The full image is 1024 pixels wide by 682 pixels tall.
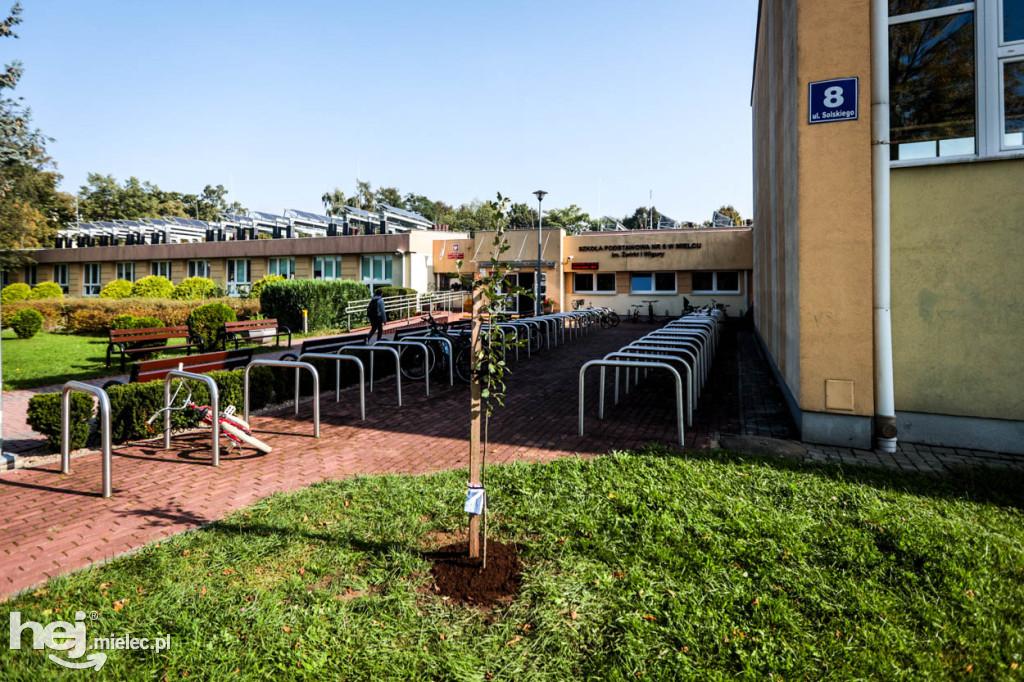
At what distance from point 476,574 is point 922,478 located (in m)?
4.17

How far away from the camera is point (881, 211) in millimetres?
6223

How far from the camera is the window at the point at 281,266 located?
117ft

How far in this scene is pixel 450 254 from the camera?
111ft

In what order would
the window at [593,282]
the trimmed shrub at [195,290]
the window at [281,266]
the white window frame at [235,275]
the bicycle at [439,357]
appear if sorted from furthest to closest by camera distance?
the white window frame at [235,275], the window at [281,266], the window at [593,282], the trimmed shrub at [195,290], the bicycle at [439,357]

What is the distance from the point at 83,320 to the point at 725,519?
2492cm

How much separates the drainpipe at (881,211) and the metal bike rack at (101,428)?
734 centimetres

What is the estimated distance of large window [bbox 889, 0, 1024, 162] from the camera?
6.07 m

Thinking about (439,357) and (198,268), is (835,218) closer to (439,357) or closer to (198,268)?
(439,357)

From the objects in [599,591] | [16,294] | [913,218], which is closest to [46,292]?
[16,294]

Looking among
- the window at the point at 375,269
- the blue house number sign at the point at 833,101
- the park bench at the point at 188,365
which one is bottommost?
the park bench at the point at 188,365

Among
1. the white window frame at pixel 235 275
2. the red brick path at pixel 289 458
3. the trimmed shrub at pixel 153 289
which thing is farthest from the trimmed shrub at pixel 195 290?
Result: the red brick path at pixel 289 458

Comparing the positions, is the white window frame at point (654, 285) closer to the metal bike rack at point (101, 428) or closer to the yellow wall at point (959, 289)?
the yellow wall at point (959, 289)

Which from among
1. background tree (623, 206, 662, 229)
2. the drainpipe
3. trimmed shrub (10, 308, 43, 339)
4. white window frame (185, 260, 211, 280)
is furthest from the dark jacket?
background tree (623, 206, 662, 229)

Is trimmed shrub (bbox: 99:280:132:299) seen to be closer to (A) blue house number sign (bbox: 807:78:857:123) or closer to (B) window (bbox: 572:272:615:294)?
(B) window (bbox: 572:272:615:294)
